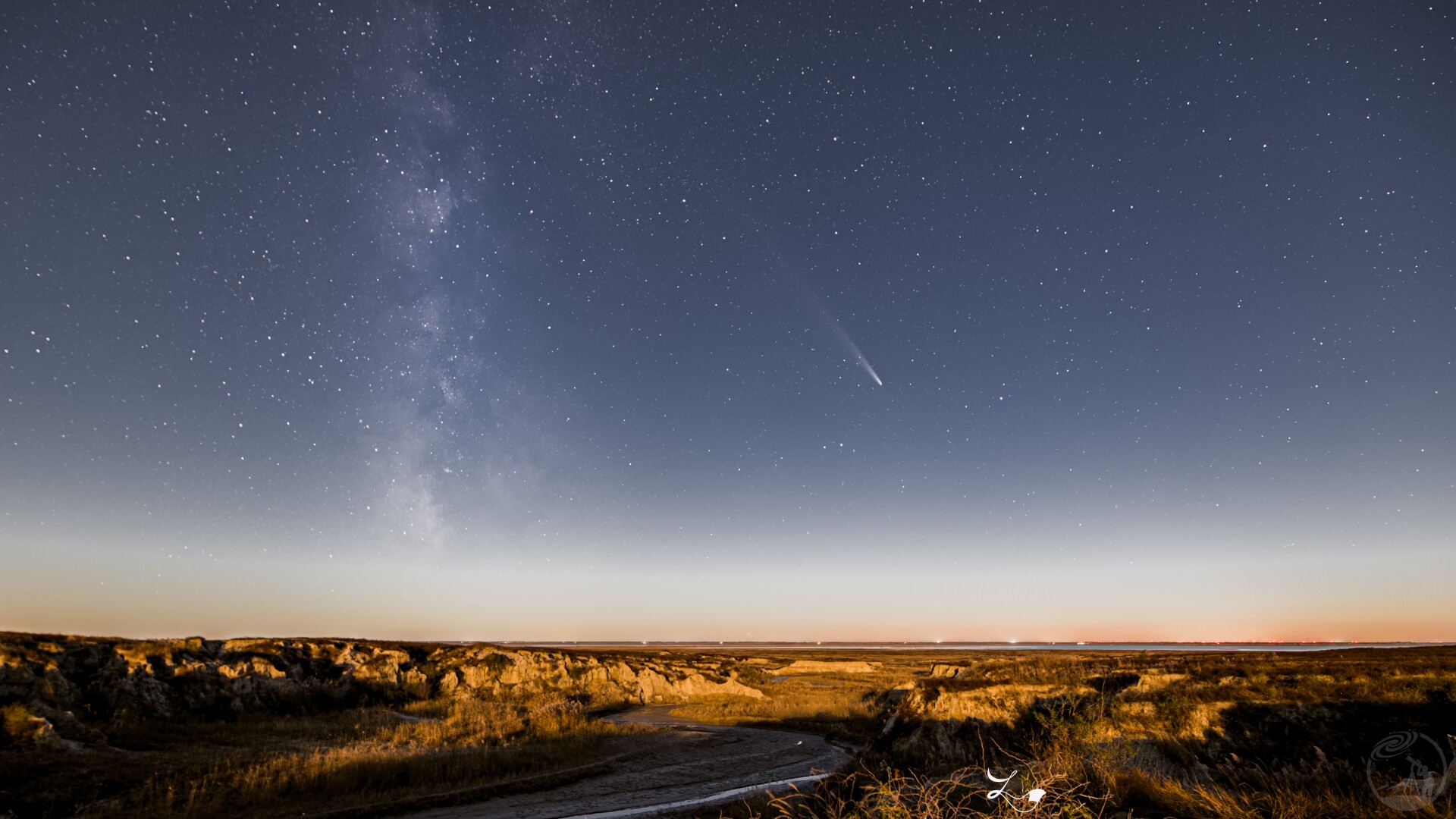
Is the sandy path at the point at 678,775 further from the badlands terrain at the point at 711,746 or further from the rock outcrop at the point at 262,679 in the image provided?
the rock outcrop at the point at 262,679

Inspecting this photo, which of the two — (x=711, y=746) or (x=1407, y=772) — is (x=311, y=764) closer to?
(x=711, y=746)

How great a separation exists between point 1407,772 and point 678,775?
59.5ft

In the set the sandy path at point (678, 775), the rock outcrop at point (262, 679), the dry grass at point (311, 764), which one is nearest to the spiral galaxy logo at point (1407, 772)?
the sandy path at point (678, 775)

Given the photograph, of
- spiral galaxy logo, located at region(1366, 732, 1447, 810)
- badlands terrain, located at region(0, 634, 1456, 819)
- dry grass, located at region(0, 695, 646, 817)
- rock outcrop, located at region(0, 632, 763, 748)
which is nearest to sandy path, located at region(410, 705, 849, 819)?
badlands terrain, located at region(0, 634, 1456, 819)

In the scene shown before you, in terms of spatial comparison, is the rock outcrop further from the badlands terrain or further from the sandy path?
the sandy path

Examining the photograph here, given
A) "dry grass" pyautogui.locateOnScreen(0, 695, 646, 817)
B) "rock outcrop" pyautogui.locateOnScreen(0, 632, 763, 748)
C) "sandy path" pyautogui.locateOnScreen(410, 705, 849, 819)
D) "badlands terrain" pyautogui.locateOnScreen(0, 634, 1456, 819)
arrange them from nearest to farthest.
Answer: "badlands terrain" pyautogui.locateOnScreen(0, 634, 1456, 819)
"dry grass" pyautogui.locateOnScreen(0, 695, 646, 817)
"sandy path" pyautogui.locateOnScreen(410, 705, 849, 819)
"rock outcrop" pyautogui.locateOnScreen(0, 632, 763, 748)

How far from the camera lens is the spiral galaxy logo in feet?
24.0

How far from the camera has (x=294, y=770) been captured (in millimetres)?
16953

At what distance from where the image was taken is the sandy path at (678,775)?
1557cm

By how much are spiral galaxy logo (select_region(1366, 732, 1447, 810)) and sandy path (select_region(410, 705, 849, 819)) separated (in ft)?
27.3

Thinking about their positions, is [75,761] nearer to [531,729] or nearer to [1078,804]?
[531,729]

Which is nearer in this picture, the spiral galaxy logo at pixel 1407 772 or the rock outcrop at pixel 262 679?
the spiral galaxy logo at pixel 1407 772

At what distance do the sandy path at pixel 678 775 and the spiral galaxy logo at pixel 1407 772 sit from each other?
831cm

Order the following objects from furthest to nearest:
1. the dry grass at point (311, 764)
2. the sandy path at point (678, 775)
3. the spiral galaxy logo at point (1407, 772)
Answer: the sandy path at point (678, 775)
the dry grass at point (311, 764)
the spiral galaxy logo at point (1407, 772)
